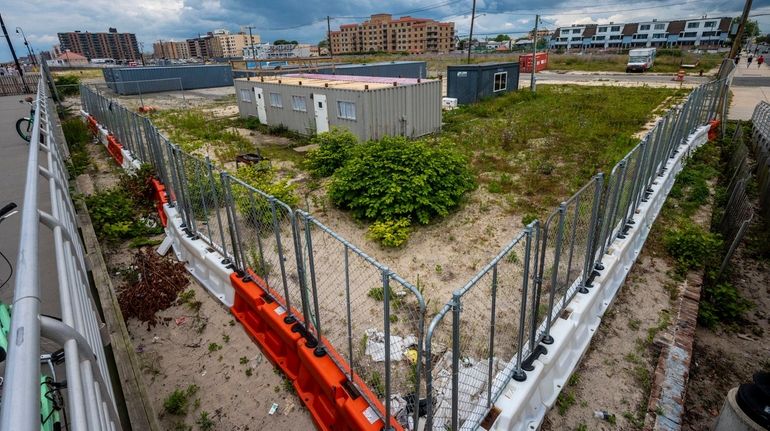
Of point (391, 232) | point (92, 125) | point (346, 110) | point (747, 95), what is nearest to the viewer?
point (391, 232)

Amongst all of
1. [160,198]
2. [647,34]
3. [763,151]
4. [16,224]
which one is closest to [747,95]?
[763,151]

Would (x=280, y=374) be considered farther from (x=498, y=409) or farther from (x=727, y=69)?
(x=727, y=69)

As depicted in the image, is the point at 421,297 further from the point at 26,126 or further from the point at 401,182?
the point at 26,126

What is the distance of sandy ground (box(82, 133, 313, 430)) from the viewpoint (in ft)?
13.3

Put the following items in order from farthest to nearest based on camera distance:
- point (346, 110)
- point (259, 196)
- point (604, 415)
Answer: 1. point (346, 110)
2. point (259, 196)
3. point (604, 415)

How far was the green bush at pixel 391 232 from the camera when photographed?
7.04m

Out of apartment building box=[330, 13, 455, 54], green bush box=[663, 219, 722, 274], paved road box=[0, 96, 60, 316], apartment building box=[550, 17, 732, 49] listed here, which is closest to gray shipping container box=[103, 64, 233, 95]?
paved road box=[0, 96, 60, 316]

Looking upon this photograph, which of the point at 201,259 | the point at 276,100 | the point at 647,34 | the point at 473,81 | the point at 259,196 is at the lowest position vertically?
the point at 201,259

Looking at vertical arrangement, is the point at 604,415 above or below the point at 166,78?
below

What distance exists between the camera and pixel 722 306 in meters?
5.40

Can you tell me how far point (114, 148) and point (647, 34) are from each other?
125 metres

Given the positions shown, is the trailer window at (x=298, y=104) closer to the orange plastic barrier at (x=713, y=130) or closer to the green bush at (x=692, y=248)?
the green bush at (x=692, y=248)

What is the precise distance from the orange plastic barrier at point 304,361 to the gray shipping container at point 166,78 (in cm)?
3144

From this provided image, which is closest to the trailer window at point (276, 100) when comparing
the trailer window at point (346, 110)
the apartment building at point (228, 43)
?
the trailer window at point (346, 110)
